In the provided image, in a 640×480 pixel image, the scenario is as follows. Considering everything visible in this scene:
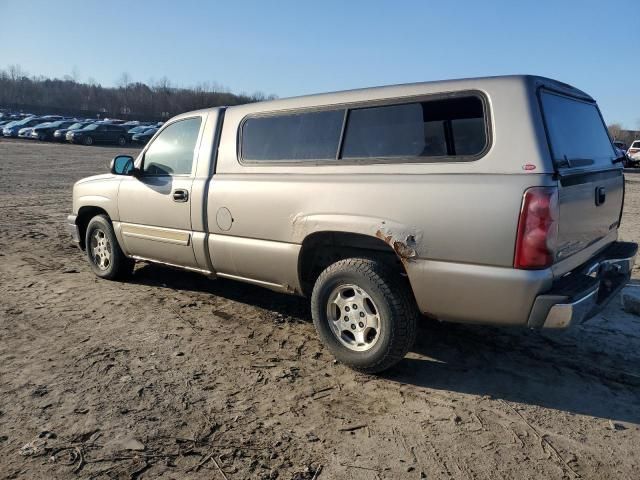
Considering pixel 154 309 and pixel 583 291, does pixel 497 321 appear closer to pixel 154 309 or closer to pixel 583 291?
pixel 583 291

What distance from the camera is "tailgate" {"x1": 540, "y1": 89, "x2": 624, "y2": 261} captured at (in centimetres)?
322

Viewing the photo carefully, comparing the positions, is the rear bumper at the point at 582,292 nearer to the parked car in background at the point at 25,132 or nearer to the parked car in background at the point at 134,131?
the parked car in background at the point at 134,131

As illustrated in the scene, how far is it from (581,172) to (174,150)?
3.65 m

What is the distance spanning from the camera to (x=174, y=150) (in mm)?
5242

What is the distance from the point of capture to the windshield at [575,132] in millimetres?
3346

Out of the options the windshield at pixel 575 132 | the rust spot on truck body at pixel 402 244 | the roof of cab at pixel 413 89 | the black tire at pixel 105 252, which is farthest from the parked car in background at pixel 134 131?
the rust spot on truck body at pixel 402 244

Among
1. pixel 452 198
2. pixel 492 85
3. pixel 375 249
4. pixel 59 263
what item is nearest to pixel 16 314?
pixel 59 263

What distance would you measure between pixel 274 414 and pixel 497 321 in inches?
58.9

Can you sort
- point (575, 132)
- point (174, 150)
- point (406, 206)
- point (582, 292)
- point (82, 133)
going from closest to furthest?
1. point (582, 292)
2. point (406, 206)
3. point (575, 132)
4. point (174, 150)
5. point (82, 133)

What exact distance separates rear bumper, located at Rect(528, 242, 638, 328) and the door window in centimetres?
332

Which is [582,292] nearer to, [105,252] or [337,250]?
[337,250]

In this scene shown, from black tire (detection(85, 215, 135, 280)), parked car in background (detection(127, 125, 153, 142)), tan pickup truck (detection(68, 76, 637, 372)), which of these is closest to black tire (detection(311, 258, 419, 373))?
tan pickup truck (detection(68, 76, 637, 372))

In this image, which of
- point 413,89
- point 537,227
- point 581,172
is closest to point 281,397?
point 537,227

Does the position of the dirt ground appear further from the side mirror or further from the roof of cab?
the roof of cab
